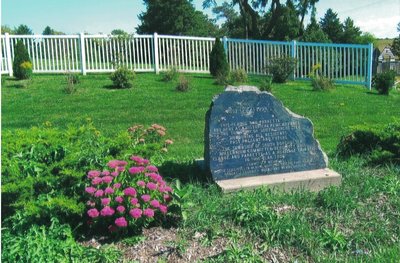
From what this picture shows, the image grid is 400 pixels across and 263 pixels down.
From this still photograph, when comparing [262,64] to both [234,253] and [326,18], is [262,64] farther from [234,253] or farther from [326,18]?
[326,18]

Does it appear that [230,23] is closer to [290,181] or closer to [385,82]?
[385,82]

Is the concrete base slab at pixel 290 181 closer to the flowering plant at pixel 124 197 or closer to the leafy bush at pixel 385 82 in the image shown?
the flowering plant at pixel 124 197

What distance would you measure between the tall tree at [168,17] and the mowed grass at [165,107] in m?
32.5

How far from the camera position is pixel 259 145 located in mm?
5387

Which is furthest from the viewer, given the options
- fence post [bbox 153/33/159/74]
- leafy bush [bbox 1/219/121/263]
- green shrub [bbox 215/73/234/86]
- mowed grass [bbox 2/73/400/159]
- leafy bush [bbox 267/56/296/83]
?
fence post [bbox 153/33/159/74]

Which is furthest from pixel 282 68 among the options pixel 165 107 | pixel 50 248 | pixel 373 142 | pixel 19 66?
pixel 50 248

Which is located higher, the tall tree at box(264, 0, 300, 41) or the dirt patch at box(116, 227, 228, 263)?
the tall tree at box(264, 0, 300, 41)

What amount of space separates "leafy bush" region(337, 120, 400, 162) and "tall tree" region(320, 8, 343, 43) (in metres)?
34.2

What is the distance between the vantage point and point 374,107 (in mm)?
12688

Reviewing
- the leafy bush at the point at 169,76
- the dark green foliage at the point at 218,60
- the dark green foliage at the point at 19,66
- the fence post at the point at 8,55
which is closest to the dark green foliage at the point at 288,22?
the dark green foliage at the point at 218,60

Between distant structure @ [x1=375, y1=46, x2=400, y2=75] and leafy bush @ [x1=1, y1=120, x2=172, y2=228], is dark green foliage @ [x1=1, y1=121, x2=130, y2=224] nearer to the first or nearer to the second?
leafy bush @ [x1=1, y1=120, x2=172, y2=228]

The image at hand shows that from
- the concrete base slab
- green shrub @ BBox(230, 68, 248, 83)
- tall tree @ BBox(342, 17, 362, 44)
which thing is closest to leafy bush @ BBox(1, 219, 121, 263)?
the concrete base slab

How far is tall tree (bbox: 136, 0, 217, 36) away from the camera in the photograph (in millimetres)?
47562

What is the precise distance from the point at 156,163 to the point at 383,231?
10.00 feet
